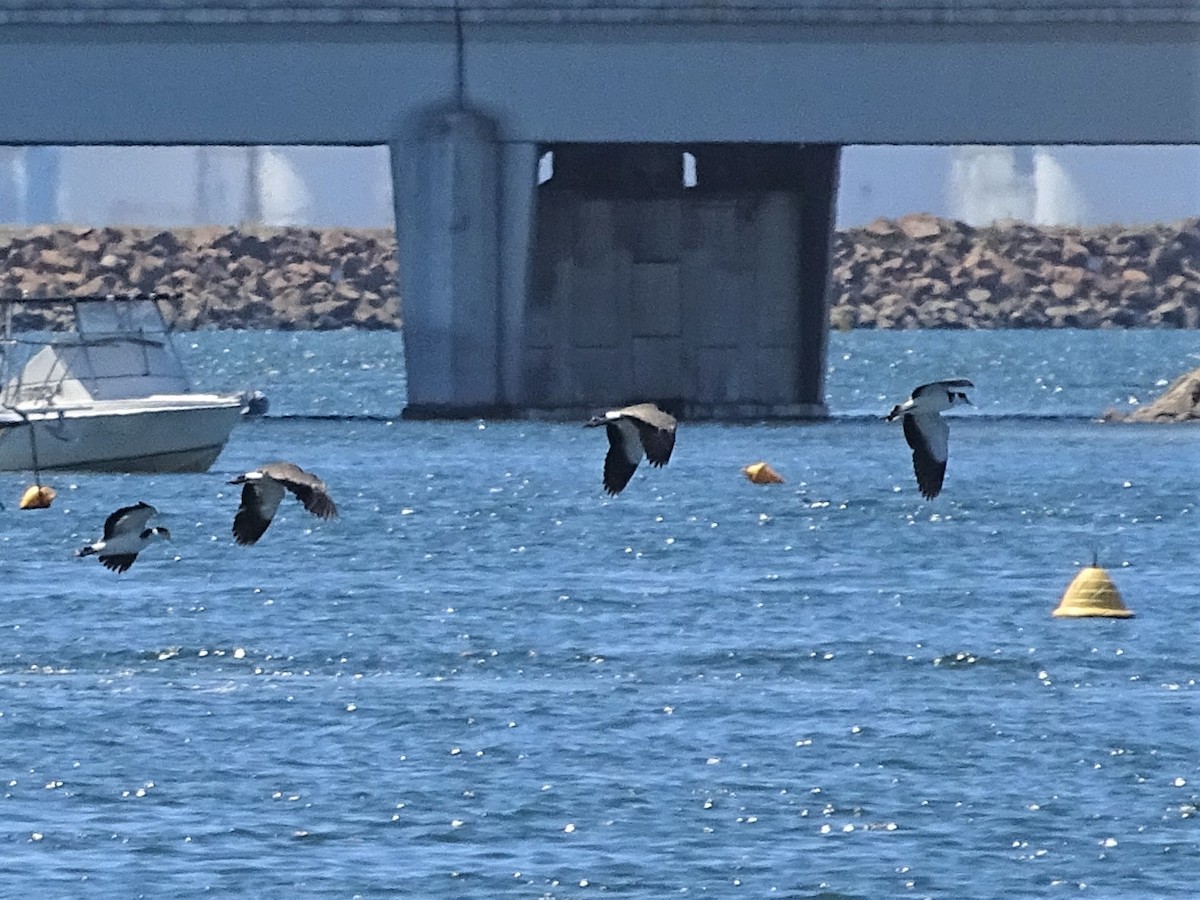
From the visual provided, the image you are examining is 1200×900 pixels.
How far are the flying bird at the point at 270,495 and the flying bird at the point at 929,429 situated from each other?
4.02m

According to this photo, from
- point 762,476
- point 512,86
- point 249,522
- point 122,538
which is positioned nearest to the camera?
point 249,522

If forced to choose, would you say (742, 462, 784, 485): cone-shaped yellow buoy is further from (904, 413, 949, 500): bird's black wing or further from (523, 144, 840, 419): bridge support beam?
(904, 413, 949, 500): bird's black wing

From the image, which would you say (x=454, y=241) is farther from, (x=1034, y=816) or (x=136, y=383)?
(x=1034, y=816)

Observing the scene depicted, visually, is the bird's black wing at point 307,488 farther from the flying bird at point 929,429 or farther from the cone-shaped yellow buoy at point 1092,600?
the cone-shaped yellow buoy at point 1092,600

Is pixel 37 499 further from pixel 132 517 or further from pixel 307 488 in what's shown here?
pixel 307 488

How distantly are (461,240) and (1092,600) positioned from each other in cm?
3077

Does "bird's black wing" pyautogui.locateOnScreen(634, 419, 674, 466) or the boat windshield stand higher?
"bird's black wing" pyautogui.locateOnScreen(634, 419, 674, 466)

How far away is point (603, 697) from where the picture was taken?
102 ft

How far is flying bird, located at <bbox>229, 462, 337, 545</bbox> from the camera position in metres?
23.6

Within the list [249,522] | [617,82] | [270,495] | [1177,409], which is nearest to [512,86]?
[617,82]

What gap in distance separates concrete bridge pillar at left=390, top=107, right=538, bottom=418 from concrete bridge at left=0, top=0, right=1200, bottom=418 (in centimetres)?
4

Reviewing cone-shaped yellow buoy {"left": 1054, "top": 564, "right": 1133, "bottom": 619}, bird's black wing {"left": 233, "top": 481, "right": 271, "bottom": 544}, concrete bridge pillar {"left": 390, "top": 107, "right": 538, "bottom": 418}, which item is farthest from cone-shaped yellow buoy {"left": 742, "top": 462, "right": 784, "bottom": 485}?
bird's black wing {"left": 233, "top": 481, "right": 271, "bottom": 544}

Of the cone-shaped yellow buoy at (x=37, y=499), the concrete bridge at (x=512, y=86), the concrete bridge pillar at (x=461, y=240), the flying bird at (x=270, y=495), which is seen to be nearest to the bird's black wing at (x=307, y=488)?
the flying bird at (x=270, y=495)

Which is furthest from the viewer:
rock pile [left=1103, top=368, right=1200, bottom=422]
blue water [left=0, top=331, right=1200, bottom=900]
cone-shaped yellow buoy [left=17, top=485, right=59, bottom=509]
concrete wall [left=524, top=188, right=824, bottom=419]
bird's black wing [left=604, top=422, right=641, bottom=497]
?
rock pile [left=1103, top=368, right=1200, bottom=422]
